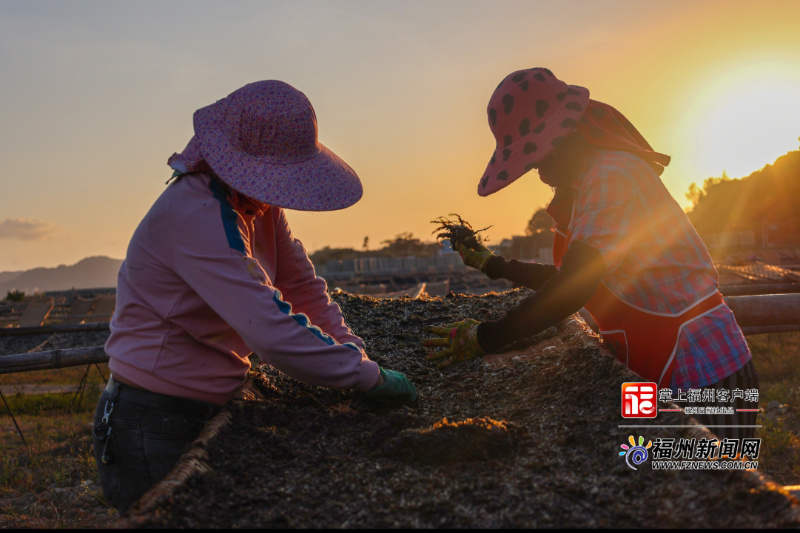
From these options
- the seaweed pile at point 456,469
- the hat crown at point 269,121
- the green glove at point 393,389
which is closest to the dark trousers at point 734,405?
the seaweed pile at point 456,469

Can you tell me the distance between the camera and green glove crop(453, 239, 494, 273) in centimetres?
237

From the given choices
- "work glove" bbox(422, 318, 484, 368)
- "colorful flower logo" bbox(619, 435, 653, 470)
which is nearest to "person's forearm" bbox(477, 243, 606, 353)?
"work glove" bbox(422, 318, 484, 368)

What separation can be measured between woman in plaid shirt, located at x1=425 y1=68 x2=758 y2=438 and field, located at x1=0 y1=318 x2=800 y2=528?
183cm

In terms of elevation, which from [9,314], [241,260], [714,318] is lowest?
[9,314]

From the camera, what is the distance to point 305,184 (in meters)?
1.53

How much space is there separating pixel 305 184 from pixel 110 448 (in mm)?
895

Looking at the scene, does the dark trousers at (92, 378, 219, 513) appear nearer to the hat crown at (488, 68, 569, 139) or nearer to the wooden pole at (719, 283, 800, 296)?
the hat crown at (488, 68, 569, 139)

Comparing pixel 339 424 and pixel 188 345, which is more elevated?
pixel 188 345

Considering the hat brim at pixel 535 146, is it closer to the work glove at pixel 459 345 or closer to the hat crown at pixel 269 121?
the work glove at pixel 459 345

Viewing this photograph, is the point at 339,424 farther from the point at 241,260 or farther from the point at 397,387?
the point at 241,260

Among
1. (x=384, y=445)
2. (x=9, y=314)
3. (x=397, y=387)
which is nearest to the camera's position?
(x=384, y=445)

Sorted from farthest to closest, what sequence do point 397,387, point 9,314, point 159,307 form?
point 9,314, point 397,387, point 159,307

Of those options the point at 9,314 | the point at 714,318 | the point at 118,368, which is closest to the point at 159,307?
the point at 118,368

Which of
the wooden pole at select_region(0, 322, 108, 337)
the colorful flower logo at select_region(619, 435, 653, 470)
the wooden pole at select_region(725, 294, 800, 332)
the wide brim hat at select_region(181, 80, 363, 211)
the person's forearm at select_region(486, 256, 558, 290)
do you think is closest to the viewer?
the colorful flower logo at select_region(619, 435, 653, 470)
